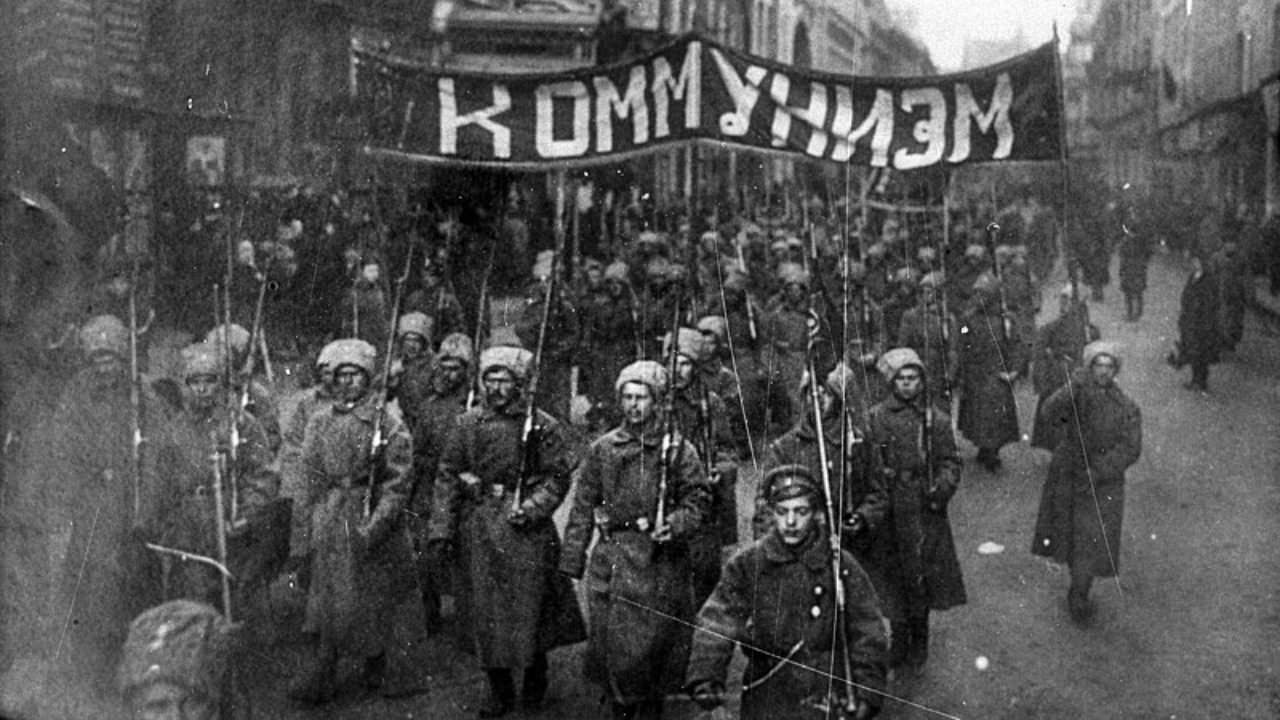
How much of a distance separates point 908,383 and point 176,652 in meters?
2.97

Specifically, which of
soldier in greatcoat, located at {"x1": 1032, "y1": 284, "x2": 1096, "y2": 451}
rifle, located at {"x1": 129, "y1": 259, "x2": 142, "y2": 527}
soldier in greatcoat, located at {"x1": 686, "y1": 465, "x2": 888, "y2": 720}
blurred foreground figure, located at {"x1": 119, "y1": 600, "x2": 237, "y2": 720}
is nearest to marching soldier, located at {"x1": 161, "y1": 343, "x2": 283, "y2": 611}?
rifle, located at {"x1": 129, "y1": 259, "x2": 142, "y2": 527}

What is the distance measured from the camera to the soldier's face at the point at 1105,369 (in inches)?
161

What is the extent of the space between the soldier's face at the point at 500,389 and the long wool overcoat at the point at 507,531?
0.03 m

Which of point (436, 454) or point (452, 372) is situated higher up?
point (452, 372)

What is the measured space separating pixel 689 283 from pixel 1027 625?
246cm

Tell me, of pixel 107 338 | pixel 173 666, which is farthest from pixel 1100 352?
pixel 107 338

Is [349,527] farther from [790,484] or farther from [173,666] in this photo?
[790,484]

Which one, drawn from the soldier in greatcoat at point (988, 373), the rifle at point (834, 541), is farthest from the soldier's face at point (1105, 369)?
the rifle at point (834, 541)

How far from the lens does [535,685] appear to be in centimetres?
423

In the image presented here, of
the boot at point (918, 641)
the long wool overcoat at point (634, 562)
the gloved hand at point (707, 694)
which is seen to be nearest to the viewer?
the gloved hand at point (707, 694)

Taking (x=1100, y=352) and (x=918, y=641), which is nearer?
(x=1100, y=352)

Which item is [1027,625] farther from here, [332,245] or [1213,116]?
[332,245]

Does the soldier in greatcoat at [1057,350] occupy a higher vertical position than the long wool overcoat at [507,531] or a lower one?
higher

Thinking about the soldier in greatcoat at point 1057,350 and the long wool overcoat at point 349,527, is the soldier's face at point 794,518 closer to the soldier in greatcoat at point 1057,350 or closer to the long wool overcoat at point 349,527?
the soldier in greatcoat at point 1057,350
